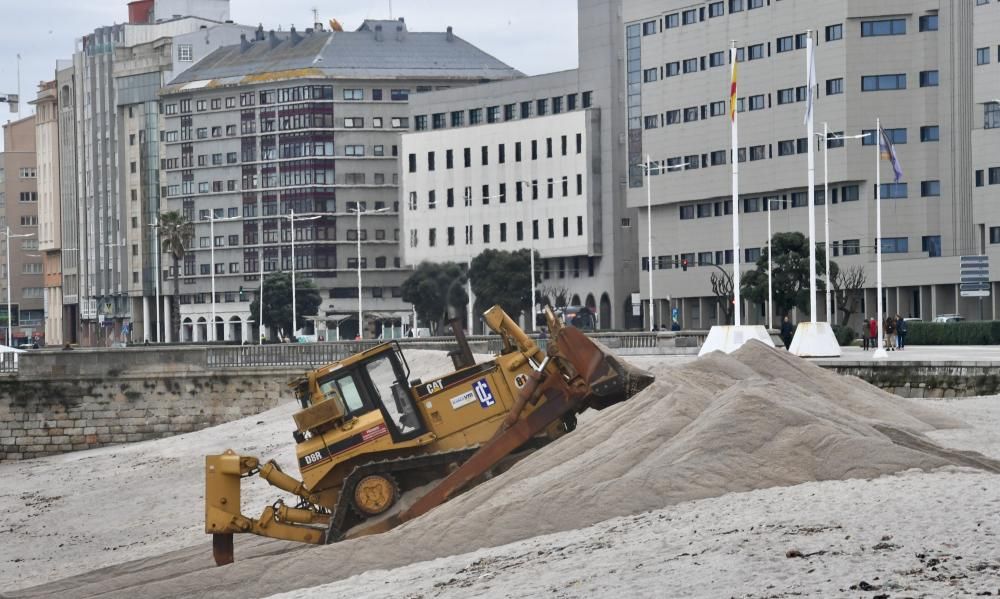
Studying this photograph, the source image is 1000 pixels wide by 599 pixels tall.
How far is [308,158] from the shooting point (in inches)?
Result: 6535

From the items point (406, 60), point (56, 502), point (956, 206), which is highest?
point (406, 60)

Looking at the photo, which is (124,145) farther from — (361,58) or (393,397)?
(393,397)

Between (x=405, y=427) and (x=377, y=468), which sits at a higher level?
(x=405, y=427)

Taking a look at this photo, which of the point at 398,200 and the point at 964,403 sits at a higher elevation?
the point at 398,200

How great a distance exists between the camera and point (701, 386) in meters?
26.2

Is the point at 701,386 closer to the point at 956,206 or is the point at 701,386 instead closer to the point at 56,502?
the point at 56,502

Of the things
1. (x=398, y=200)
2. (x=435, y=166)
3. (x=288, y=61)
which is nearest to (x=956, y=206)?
(x=435, y=166)

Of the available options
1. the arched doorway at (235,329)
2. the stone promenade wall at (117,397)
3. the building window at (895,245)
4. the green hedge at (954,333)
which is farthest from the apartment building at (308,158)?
the stone promenade wall at (117,397)

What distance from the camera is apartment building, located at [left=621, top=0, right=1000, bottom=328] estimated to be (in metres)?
104

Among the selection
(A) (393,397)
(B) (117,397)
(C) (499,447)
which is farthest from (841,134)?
(C) (499,447)

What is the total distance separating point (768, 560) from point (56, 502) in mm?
29746

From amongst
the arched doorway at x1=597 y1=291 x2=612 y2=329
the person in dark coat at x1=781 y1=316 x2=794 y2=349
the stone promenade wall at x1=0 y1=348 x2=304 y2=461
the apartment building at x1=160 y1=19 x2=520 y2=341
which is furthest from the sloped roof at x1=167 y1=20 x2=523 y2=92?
the stone promenade wall at x1=0 y1=348 x2=304 y2=461

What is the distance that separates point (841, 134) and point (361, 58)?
A: 230 ft

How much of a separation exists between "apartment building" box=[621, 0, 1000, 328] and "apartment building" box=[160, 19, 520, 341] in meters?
43.4
